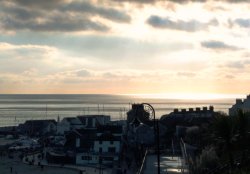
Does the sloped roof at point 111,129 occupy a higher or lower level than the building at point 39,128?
higher

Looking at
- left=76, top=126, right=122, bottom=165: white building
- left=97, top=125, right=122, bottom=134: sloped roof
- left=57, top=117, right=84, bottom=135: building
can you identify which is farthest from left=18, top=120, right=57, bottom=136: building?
left=76, top=126, right=122, bottom=165: white building

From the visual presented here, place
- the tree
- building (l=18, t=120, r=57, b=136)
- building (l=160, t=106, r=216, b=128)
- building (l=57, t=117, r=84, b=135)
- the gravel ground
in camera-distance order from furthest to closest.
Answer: building (l=18, t=120, r=57, b=136)
building (l=57, t=117, r=84, b=135)
building (l=160, t=106, r=216, b=128)
the gravel ground
the tree

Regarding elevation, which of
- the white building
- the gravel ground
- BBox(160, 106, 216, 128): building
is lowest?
the gravel ground

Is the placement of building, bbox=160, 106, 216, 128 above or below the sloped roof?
above

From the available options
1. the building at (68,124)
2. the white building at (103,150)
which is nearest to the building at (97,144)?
the white building at (103,150)

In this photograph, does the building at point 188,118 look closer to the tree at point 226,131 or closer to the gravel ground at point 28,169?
the gravel ground at point 28,169

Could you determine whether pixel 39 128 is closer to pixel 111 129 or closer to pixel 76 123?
pixel 76 123

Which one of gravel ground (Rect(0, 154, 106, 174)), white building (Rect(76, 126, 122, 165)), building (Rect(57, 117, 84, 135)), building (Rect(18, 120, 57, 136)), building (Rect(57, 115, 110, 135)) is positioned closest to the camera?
gravel ground (Rect(0, 154, 106, 174))

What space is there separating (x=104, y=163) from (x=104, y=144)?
4.84 meters

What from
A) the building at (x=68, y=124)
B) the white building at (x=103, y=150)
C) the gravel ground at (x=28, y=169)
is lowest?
the gravel ground at (x=28, y=169)

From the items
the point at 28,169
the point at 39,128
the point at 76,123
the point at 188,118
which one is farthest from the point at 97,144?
the point at 39,128

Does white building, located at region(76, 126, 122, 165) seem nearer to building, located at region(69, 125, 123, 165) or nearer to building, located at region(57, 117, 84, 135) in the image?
building, located at region(69, 125, 123, 165)

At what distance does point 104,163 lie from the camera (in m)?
67.5

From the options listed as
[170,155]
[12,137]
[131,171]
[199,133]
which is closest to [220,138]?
[170,155]
